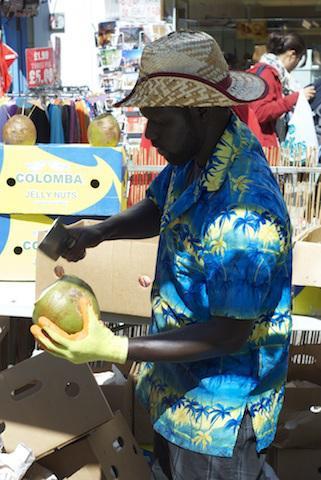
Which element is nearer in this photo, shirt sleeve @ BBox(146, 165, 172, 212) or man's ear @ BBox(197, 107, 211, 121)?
man's ear @ BBox(197, 107, 211, 121)

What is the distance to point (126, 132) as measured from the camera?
616 cm

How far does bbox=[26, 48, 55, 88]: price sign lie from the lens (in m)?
6.02

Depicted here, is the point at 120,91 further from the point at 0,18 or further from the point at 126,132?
the point at 0,18

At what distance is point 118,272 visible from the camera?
250cm

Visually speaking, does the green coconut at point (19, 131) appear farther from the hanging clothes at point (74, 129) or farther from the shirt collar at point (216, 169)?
the shirt collar at point (216, 169)

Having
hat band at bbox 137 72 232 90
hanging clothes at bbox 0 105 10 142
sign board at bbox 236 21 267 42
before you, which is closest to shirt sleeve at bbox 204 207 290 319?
hat band at bbox 137 72 232 90

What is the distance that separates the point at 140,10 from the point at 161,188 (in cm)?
569

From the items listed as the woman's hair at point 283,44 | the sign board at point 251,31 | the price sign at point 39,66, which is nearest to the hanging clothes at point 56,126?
the woman's hair at point 283,44

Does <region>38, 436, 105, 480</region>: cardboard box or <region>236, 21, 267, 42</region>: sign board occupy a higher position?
<region>236, 21, 267, 42</region>: sign board

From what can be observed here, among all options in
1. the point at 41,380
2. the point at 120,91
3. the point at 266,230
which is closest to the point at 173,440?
the point at 266,230

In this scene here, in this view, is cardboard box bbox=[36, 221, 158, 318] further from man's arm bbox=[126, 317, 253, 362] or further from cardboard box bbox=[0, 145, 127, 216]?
man's arm bbox=[126, 317, 253, 362]

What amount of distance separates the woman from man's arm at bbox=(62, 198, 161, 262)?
9.08ft

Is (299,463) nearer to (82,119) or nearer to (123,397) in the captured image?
(123,397)

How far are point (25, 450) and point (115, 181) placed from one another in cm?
120
